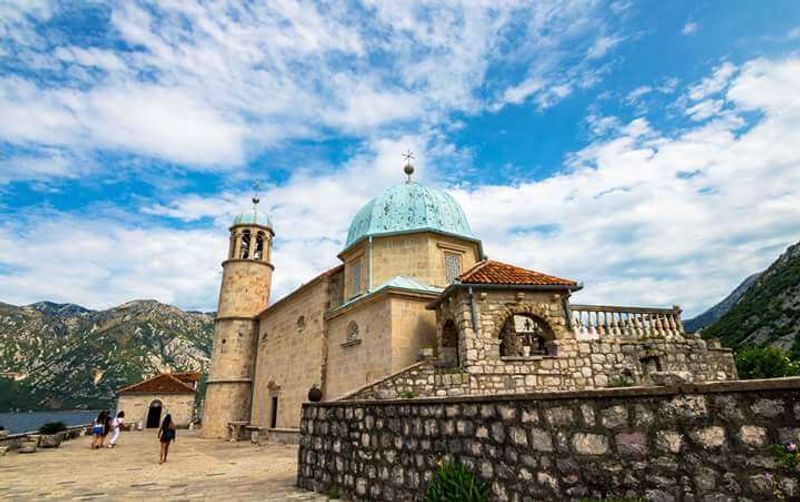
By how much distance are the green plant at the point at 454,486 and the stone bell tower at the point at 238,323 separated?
23.9 metres

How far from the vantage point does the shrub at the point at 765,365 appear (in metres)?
24.9

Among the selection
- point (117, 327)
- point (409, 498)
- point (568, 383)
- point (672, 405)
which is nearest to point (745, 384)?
point (672, 405)

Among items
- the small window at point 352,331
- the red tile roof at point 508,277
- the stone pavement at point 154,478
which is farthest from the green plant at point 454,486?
the small window at point 352,331

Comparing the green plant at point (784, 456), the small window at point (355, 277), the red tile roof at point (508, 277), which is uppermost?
the small window at point (355, 277)

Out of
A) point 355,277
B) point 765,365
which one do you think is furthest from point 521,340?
point 765,365

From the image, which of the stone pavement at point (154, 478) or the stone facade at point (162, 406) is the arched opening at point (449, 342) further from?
the stone facade at point (162, 406)

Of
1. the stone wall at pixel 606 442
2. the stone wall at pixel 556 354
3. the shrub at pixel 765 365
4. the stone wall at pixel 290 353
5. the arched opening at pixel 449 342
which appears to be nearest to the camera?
the stone wall at pixel 606 442

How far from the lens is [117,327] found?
5965 inches

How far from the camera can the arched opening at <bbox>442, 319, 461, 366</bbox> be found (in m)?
13.3

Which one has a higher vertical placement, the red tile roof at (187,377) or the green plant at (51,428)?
the red tile roof at (187,377)

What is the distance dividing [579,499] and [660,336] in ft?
38.6

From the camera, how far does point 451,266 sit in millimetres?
18141

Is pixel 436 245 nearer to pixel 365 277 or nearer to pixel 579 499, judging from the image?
pixel 365 277

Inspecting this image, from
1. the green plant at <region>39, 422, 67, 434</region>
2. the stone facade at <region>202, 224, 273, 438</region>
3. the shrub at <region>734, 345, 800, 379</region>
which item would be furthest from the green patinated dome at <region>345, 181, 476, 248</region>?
the shrub at <region>734, 345, 800, 379</region>
